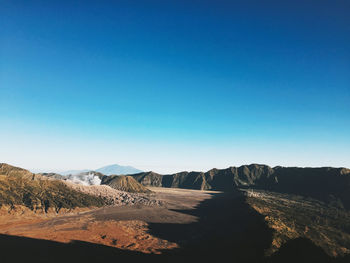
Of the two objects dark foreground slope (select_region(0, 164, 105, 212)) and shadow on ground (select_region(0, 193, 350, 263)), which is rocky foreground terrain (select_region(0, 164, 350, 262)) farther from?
shadow on ground (select_region(0, 193, 350, 263))

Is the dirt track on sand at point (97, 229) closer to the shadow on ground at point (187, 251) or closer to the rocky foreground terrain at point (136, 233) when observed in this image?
the rocky foreground terrain at point (136, 233)

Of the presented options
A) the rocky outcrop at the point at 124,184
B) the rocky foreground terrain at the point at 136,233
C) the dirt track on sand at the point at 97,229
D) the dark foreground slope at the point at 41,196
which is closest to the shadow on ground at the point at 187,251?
the rocky foreground terrain at the point at 136,233

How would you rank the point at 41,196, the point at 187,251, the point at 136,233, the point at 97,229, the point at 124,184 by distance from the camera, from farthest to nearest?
1. the point at 124,184
2. the point at 41,196
3. the point at 97,229
4. the point at 136,233
5. the point at 187,251

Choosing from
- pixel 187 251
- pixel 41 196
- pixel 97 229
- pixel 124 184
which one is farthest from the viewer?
pixel 124 184

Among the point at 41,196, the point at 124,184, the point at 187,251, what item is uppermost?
the point at 124,184

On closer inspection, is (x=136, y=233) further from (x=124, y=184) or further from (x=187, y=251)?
(x=124, y=184)

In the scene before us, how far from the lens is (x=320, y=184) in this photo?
15900 cm

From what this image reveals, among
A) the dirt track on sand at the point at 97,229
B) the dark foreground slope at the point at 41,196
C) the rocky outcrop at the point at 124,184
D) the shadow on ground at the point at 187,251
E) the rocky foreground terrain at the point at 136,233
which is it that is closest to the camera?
the shadow on ground at the point at 187,251

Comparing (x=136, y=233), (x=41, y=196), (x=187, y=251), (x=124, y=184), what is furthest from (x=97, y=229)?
(x=124, y=184)

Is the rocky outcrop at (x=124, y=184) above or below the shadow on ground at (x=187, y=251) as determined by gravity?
above

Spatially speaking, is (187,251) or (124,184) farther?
(124,184)

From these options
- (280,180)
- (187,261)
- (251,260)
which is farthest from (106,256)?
(280,180)

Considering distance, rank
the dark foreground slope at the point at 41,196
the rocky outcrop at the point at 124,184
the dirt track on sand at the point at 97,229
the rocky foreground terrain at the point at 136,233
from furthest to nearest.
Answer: the rocky outcrop at the point at 124,184, the dark foreground slope at the point at 41,196, the dirt track on sand at the point at 97,229, the rocky foreground terrain at the point at 136,233

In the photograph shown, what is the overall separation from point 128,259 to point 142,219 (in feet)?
121
